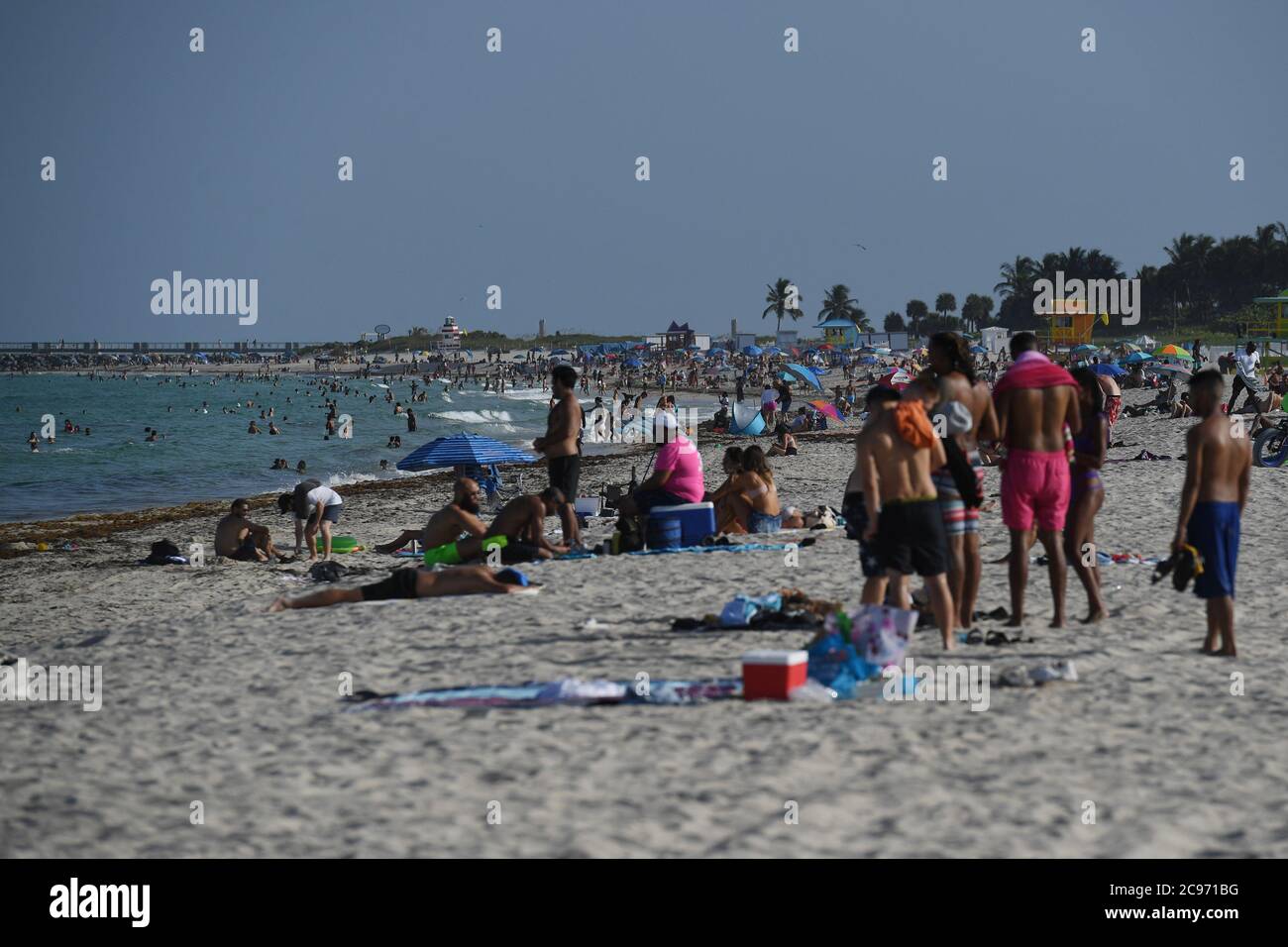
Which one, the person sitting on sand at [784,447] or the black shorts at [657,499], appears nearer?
the black shorts at [657,499]

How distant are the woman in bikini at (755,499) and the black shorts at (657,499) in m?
0.93

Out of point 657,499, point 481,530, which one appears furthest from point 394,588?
point 657,499

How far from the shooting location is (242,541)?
15867mm

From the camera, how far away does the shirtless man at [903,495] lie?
6922 millimetres

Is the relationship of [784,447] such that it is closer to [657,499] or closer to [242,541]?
[242,541]

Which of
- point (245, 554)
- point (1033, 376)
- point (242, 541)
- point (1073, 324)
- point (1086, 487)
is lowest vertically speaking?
point (245, 554)

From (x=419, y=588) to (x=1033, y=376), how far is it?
466 centimetres

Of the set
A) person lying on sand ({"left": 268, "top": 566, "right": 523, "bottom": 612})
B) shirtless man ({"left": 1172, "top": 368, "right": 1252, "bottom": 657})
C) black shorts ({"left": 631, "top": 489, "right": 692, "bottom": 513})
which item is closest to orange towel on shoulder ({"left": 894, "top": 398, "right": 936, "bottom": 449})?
shirtless man ({"left": 1172, "top": 368, "right": 1252, "bottom": 657})

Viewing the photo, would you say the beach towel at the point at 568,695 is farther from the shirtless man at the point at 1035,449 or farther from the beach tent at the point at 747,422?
the beach tent at the point at 747,422

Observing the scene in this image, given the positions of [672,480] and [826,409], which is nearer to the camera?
[672,480]

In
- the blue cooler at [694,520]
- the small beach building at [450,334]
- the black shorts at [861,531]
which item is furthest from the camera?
the small beach building at [450,334]

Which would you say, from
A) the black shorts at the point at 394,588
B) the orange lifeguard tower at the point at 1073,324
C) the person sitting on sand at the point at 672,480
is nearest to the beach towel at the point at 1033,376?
the black shorts at the point at 394,588

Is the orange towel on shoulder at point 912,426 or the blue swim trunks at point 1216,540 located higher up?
the orange towel on shoulder at point 912,426

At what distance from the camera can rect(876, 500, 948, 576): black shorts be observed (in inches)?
272
